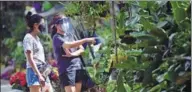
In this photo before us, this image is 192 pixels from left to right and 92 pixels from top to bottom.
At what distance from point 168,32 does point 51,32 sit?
1.90 feet

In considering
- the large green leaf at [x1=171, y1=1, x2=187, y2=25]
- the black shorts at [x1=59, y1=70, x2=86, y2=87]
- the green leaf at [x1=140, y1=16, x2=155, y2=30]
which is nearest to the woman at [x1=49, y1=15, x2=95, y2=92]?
the black shorts at [x1=59, y1=70, x2=86, y2=87]

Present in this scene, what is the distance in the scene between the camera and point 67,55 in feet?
5.37

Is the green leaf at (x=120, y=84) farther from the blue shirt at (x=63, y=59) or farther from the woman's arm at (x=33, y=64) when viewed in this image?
the woman's arm at (x=33, y=64)

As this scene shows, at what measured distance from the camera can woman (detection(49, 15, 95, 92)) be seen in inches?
64.1

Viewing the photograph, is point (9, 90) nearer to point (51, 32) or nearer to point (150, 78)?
point (51, 32)

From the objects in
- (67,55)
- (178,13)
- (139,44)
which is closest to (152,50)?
(139,44)

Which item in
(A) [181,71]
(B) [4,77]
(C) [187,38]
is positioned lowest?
(B) [4,77]

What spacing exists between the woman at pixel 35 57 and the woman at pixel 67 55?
70 mm

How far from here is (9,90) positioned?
5.80 ft

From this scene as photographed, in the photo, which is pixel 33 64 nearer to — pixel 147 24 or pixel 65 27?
pixel 65 27

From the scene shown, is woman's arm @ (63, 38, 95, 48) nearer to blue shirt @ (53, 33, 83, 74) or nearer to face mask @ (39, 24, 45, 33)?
blue shirt @ (53, 33, 83, 74)

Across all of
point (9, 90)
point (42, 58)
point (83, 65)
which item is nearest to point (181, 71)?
point (83, 65)

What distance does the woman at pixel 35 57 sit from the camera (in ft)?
5.28

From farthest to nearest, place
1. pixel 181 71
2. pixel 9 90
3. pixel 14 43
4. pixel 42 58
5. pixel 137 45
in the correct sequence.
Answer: pixel 14 43 → pixel 9 90 → pixel 42 58 → pixel 137 45 → pixel 181 71
